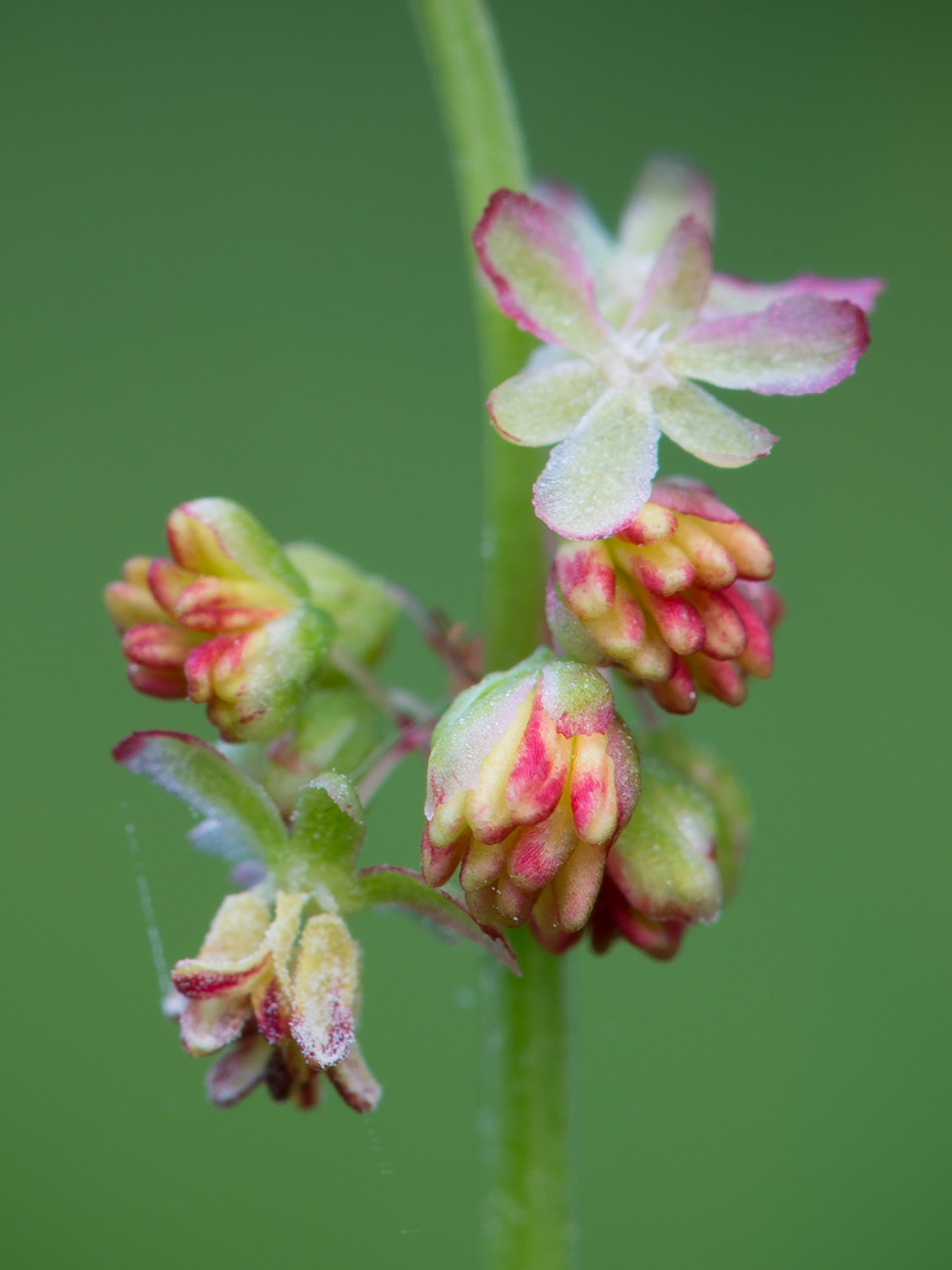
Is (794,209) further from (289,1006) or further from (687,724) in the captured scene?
(289,1006)

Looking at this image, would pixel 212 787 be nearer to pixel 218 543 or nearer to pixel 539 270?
pixel 218 543

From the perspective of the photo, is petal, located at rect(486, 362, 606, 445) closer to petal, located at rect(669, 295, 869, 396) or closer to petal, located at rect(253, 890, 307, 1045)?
petal, located at rect(669, 295, 869, 396)

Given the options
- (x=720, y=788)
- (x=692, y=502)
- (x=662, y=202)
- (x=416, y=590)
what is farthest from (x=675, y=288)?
(x=416, y=590)

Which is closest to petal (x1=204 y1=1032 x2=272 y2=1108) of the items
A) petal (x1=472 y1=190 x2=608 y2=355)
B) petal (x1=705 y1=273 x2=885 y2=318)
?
petal (x1=472 y1=190 x2=608 y2=355)

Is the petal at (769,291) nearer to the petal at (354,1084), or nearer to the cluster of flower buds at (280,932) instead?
the cluster of flower buds at (280,932)

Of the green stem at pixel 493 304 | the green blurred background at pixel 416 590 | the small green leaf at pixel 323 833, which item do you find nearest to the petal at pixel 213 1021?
the small green leaf at pixel 323 833

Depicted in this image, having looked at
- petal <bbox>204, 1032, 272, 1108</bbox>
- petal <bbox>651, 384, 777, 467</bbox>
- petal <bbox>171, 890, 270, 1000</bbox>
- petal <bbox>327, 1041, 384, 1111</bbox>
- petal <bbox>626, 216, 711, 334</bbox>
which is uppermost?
petal <bbox>626, 216, 711, 334</bbox>
